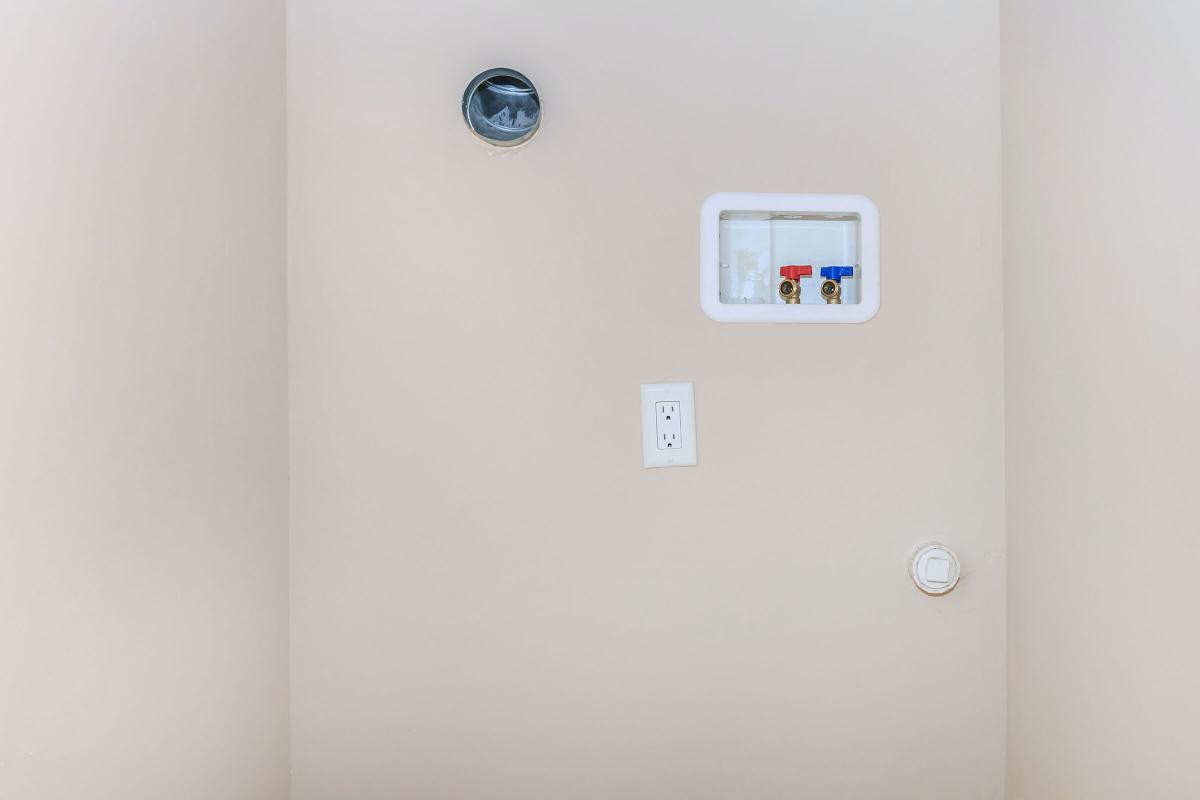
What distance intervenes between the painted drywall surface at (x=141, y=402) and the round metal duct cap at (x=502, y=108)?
1.14 feet

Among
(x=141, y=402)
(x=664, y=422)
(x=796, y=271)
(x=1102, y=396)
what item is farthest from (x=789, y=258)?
(x=141, y=402)

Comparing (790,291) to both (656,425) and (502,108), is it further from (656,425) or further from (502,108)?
(502,108)

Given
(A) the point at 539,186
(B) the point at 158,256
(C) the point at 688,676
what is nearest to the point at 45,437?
(B) the point at 158,256

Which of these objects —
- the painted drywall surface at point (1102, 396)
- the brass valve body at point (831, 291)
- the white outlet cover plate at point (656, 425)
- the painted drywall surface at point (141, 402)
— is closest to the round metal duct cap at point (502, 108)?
the painted drywall surface at point (141, 402)

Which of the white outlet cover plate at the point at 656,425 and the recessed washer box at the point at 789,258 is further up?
the recessed washer box at the point at 789,258

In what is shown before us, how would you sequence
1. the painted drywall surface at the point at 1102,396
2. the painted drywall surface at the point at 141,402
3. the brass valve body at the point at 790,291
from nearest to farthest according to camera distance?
the painted drywall surface at the point at 141,402
the painted drywall surface at the point at 1102,396
the brass valve body at the point at 790,291

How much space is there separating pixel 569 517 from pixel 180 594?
0.70 m

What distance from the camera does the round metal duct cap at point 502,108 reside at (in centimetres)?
157

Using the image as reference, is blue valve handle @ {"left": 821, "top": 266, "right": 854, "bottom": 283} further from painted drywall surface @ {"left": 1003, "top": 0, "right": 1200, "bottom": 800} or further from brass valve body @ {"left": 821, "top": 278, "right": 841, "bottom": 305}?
painted drywall surface @ {"left": 1003, "top": 0, "right": 1200, "bottom": 800}

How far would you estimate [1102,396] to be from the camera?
1403 mm

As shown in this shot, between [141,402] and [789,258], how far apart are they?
1.17m

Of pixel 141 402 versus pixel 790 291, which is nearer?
pixel 141 402

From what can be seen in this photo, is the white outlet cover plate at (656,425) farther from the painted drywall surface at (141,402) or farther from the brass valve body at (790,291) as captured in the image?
the painted drywall surface at (141,402)

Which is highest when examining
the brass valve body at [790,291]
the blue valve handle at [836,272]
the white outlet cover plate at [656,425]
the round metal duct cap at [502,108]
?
the round metal duct cap at [502,108]
